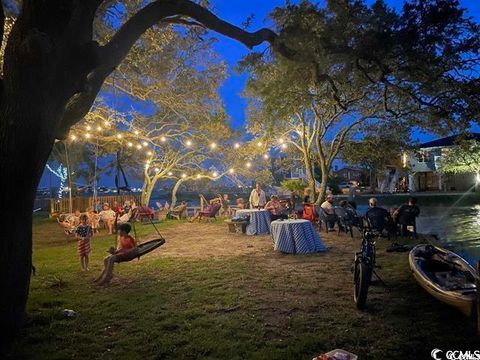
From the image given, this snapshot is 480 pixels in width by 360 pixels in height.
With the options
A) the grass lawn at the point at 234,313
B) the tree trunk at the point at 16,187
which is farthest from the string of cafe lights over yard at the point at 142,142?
the tree trunk at the point at 16,187

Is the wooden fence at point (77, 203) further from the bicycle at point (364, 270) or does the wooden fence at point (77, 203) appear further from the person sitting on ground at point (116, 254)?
the bicycle at point (364, 270)

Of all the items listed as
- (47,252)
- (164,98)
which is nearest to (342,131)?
(164,98)

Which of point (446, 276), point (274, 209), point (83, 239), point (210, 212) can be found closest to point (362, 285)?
point (446, 276)

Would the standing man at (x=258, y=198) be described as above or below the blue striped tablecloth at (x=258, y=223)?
above

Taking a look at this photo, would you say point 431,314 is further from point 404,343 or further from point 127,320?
point 127,320

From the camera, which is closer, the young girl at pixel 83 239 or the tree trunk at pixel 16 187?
the tree trunk at pixel 16 187

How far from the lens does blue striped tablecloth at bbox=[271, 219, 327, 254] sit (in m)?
9.50

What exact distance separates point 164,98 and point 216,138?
5005mm

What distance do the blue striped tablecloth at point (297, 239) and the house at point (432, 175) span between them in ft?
98.4

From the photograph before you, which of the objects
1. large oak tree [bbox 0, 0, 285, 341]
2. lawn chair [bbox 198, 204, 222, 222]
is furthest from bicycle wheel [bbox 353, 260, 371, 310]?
lawn chair [bbox 198, 204, 222, 222]

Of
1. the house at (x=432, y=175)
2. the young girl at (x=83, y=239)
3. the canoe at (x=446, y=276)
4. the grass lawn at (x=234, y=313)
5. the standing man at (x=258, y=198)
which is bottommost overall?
the grass lawn at (x=234, y=313)

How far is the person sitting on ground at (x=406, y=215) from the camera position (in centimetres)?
1091

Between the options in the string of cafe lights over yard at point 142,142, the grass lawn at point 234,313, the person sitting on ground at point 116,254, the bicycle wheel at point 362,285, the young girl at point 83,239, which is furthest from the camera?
the string of cafe lights over yard at point 142,142

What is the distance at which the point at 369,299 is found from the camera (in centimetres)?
571
